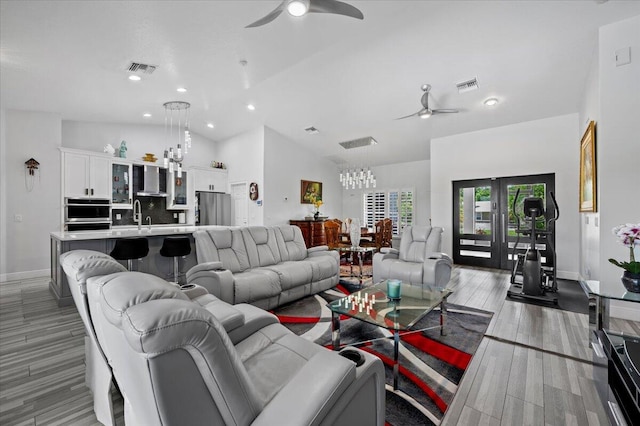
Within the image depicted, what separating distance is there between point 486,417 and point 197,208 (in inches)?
286

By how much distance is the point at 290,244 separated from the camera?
423 cm

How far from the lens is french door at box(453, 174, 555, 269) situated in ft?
17.5

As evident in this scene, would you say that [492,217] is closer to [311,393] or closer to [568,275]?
[568,275]

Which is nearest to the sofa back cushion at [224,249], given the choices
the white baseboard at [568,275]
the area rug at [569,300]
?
the area rug at [569,300]

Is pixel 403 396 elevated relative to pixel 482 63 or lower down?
lower down

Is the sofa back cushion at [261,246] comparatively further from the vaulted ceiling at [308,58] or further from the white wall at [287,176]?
the white wall at [287,176]

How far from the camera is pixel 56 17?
2812mm

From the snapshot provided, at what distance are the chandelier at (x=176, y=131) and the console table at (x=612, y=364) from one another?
18.0ft

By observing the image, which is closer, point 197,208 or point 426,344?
point 426,344

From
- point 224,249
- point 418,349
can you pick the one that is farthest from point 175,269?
point 418,349

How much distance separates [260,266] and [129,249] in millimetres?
1704

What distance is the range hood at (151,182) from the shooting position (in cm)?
655

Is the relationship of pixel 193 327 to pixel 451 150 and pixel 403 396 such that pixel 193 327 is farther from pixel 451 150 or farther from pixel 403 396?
pixel 451 150

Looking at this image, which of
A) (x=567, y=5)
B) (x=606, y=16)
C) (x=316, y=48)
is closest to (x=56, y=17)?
(x=316, y=48)
